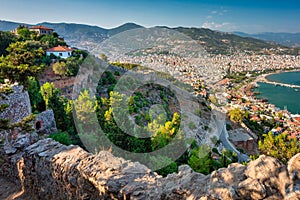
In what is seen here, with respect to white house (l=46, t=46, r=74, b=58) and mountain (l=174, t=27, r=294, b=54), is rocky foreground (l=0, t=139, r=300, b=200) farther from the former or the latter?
Answer: mountain (l=174, t=27, r=294, b=54)

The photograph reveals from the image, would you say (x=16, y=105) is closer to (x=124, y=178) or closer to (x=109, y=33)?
(x=124, y=178)

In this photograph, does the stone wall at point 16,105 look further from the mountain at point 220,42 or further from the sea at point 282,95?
A: the sea at point 282,95

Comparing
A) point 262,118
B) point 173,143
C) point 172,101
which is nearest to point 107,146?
point 173,143

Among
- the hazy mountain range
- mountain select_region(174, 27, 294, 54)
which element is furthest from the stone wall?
mountain select_region(174, 27, 294, 54)

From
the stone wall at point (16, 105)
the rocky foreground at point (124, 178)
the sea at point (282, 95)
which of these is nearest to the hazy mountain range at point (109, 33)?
the sea at point (282, 95)

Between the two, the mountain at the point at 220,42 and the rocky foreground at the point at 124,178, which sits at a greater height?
the mountain at the point at 220,42

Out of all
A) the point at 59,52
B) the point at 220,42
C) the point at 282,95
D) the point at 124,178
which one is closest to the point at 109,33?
the point at 59,52

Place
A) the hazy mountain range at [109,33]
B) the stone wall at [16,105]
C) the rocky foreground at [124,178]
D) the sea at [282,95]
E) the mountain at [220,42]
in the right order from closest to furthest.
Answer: the rocky foreground at [124,178] → the stone wall at [16,105] → the hazy mountain range at [109,33] → the mountain at [220,42] → the sea at [282,95]

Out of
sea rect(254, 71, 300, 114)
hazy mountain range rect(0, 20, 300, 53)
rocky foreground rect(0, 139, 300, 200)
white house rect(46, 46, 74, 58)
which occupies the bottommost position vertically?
sea rect(254, 71, 300, 114)
